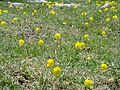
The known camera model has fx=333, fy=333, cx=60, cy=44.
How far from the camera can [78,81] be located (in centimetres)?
624

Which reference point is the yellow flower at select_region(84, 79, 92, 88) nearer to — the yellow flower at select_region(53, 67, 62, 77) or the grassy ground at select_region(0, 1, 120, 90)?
the grassy ground at select_region(0, 1, 120, 90)

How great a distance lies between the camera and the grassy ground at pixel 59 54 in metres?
6.15

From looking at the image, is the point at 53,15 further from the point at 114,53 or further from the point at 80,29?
the point at 114,53

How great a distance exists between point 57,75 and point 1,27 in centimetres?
438

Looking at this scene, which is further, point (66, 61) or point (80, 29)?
point (80, 29)

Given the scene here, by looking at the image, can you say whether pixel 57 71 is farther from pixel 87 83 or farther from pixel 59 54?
pixel 59 54

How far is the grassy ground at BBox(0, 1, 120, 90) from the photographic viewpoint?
6.15 metres

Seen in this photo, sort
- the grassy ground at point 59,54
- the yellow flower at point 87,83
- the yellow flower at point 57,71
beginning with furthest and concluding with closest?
the grassy ground at point 59,54
the yellow flower at point 57,71
the yellow flower at point 87,83

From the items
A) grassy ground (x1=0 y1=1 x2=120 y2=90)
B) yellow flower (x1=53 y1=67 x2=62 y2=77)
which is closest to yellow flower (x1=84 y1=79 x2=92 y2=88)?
grassy ground (x1=0 y1=1 x2=120 y2=90)

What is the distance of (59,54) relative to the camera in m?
7.59

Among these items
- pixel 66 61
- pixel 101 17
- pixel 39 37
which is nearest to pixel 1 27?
pixel 39 37

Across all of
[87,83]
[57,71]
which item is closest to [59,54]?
[57,71]

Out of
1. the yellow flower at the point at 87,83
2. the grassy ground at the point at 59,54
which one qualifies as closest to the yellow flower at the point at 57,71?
the grassy ground at the point at 59,54

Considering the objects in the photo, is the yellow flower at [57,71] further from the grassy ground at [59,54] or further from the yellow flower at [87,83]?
the yellow flower at [87,83]
